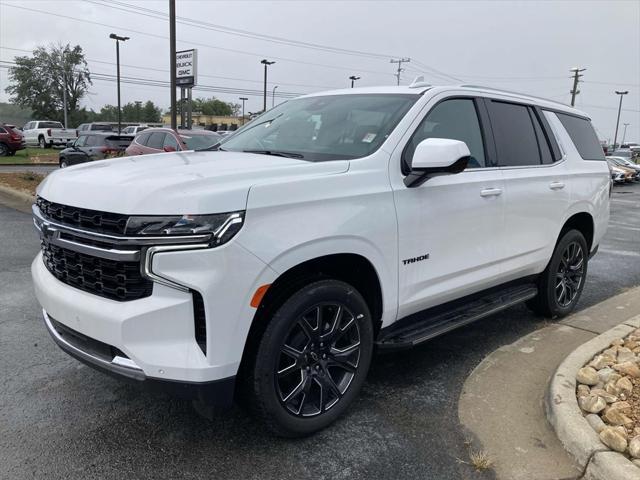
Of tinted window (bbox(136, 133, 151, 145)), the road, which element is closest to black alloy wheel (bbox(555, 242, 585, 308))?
the road

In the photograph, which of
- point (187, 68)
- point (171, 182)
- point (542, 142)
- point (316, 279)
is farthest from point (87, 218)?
point (187, 68)

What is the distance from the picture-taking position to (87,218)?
2.62 m

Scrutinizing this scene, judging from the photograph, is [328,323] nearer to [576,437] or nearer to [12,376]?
[576,437]

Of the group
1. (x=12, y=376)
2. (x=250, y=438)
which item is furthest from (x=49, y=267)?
(x=250, y=438)

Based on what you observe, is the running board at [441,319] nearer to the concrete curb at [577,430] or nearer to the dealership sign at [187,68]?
the concrete curb at [577,430]

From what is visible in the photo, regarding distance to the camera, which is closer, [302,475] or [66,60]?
[302,475]

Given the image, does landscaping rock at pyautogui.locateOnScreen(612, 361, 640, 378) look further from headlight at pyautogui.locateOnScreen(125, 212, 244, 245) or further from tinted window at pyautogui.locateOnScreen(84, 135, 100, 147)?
tinted window at pyautogui.locateOnScreen(84, 135, 100, 147)

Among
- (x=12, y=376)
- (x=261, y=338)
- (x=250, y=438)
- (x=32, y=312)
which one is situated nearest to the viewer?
(x=261, y=338)

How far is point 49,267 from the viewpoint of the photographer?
306 centimetres

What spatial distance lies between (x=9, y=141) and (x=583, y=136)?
30228 millimetres

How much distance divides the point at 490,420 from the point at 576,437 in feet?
1.71

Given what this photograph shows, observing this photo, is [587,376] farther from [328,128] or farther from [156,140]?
[156,140]

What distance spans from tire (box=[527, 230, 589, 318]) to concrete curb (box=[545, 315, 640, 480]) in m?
1.05

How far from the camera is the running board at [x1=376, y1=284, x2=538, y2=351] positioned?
11.2 feet
